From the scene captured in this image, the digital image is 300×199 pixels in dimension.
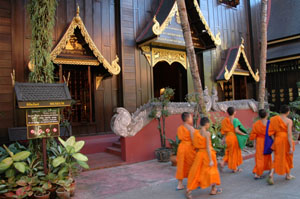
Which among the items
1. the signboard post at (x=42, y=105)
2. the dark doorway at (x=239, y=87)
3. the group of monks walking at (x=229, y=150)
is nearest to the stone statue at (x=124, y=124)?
the signboard post at (x=42, y=105)

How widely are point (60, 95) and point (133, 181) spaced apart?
2.48m

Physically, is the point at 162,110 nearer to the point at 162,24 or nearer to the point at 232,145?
the point at 232,145

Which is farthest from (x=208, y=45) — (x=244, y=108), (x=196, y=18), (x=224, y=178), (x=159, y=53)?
(x=224, y=178)

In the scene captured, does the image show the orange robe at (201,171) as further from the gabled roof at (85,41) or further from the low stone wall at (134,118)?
the gabled roof at (85,41)

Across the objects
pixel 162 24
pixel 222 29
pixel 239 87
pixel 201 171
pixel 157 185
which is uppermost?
pixel 222 29

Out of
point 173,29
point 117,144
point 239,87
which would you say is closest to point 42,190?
point 117,144

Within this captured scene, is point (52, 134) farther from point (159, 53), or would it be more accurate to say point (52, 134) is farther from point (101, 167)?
point (159, 53)

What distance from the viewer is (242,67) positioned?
13.3m

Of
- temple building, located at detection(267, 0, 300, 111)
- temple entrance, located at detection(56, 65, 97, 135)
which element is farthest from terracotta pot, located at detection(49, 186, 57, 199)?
temple building, located at detection(267, 0, 300, 111)

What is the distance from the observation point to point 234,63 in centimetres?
1247

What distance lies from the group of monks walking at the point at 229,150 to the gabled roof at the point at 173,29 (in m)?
4.42

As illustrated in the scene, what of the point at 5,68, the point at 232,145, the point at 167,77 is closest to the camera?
the point at 232,145

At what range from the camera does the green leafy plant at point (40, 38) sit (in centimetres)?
525

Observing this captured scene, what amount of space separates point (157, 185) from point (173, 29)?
6.26 meters
